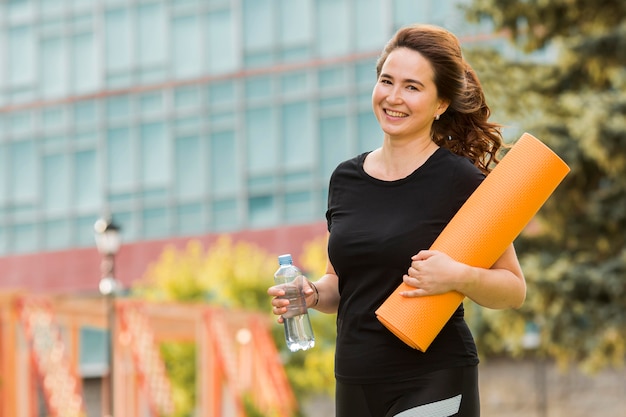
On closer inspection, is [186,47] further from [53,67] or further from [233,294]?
[233,294]

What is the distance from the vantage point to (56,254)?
3766cm

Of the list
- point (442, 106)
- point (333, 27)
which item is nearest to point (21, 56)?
point (333, 27)

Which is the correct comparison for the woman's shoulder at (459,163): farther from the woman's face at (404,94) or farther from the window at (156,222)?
the window at (156,222)

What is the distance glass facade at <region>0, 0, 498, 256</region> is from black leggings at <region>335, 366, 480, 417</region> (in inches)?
1166

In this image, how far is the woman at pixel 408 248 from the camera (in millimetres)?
3654

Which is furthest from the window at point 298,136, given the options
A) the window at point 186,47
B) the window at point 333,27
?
the window at point 186,47

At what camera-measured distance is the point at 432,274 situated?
11.8ft

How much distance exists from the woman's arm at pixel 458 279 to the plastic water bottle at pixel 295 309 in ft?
1.35

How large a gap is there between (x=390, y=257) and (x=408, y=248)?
0.06m

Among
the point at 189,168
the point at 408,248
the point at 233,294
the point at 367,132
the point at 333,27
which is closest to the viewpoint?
the point at 408,248

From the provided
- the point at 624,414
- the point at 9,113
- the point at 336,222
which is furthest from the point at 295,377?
the point at 336,222

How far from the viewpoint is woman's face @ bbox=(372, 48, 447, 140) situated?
12.5 feet

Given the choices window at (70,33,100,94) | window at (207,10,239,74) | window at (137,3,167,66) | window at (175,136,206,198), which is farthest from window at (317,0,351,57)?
window at (70,33,100,94)

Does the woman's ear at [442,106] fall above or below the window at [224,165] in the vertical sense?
below
